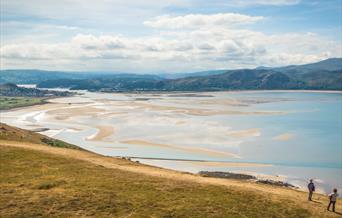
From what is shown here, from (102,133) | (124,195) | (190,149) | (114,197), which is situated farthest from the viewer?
→ (102,133)

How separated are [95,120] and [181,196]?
484 ft

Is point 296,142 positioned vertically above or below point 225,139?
above

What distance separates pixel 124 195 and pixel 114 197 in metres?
1.20

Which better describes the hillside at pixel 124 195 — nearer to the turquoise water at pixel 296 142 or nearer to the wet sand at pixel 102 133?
the turquoise water at pixel 296 142

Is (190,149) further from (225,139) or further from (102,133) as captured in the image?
(102,133)

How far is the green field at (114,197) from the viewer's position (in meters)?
36.6

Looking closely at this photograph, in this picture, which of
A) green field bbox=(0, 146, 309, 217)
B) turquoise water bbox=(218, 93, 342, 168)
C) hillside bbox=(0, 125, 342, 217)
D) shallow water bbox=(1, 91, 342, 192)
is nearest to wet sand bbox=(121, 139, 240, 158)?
shallow water bbox=(1, 91, 342, 192)

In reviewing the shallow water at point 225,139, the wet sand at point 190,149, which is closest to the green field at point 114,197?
the shallow water at point 225,139

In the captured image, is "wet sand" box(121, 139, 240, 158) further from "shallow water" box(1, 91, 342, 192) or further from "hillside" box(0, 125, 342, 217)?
"hillside" box(0, 125, 342, 217)

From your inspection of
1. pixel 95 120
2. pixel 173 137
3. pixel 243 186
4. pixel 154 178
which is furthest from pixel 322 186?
pixel 95 120

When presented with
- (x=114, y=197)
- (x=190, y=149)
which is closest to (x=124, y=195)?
(x=114, y=197)

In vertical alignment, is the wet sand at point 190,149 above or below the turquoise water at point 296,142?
below

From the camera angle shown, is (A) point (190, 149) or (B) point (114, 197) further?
(A) point (190, 149)

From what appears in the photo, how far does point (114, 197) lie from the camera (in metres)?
39.7
